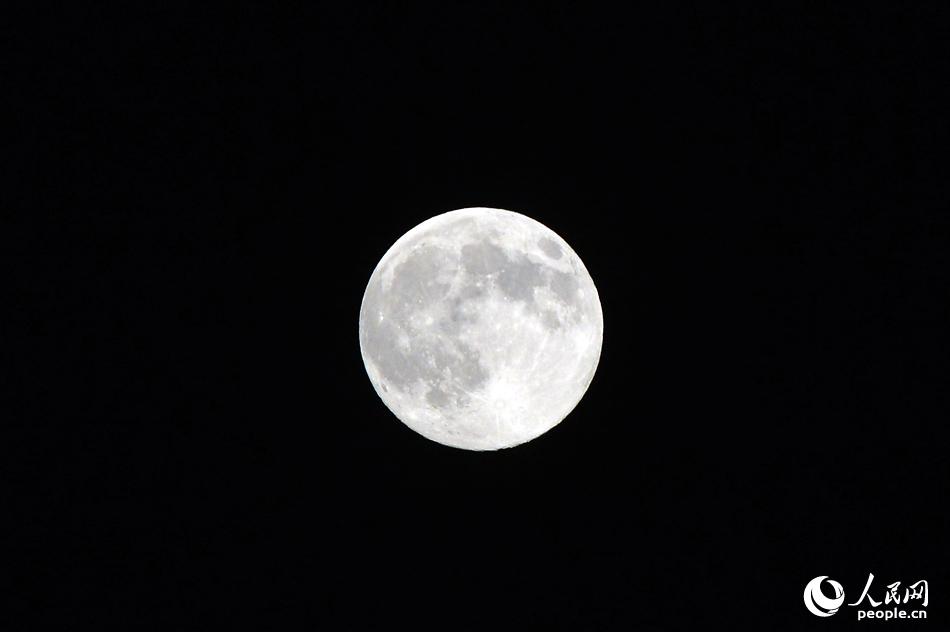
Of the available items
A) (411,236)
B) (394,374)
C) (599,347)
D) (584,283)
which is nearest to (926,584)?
(599,347)

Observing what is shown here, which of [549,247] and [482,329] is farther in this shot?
[549,247]

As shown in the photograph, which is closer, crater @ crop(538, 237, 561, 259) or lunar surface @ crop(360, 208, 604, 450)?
lunar surface @ crop(360, 208, 604, 450)

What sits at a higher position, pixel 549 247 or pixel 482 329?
pixel 549 247

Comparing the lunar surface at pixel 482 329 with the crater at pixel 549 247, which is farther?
the crater at pixel 549 247

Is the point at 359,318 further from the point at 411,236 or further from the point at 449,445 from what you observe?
the point at 449,445

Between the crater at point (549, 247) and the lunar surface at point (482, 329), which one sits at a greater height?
the crater at point (549, 247)

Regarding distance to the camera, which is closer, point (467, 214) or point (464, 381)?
point (464, 381)

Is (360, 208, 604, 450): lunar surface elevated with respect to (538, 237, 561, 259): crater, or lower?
lower

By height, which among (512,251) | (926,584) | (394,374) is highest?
(512,251)
